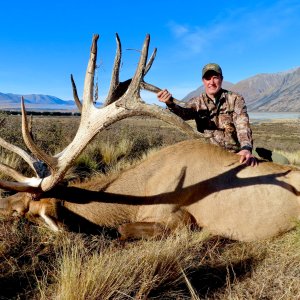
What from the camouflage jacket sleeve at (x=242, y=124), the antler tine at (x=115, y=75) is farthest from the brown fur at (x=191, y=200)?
the antler tine at (x=115, y=75)

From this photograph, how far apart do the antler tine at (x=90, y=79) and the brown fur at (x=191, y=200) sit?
107 cm

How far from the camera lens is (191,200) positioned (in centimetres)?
387

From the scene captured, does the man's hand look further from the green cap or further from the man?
the green cap

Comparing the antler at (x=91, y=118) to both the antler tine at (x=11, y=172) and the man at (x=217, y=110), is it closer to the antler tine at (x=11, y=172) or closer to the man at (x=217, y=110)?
the antler tine at (x=11, y=172)

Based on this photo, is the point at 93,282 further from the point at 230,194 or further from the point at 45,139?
the point at 45,139

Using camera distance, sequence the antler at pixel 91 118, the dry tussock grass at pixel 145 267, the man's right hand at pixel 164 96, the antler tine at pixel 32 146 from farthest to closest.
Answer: the man's right hand at pixel 164 96
the antler tine at pixel 32 146
the antler at pixel 91 118
the dry tussock grass at pixel 145 267

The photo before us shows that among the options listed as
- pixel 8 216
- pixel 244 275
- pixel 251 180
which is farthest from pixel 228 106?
pixel 8 216

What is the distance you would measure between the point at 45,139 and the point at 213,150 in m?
6.17

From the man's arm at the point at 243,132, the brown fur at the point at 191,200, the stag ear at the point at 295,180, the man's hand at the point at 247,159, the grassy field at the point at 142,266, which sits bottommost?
the grassy field at the point at 142,266

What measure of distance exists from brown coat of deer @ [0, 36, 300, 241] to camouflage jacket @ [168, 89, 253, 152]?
3.68 ft

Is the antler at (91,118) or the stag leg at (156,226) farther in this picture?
the stag leg at (156,226)

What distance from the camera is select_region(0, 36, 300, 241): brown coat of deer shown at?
3688mm

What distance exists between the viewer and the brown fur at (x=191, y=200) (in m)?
3.78

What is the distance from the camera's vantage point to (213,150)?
4.32m
